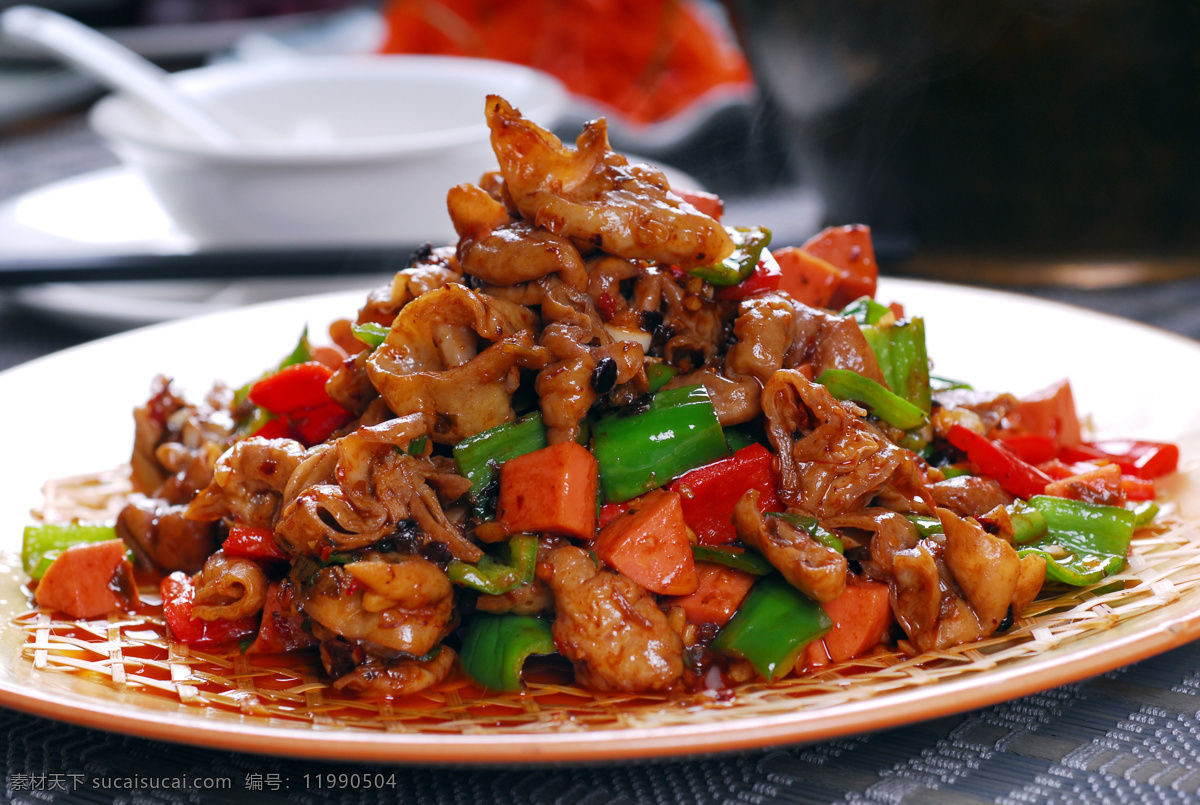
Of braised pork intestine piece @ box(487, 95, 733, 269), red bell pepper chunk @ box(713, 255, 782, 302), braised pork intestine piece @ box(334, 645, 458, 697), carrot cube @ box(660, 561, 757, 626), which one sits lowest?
braised pork intestine piece @ box(334, 645, 458, 697)

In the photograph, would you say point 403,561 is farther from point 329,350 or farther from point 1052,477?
point 1052,477

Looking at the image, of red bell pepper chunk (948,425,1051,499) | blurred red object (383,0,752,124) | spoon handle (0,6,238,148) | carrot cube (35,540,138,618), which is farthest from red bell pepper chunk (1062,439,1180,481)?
blurred red object (383,0,752,124)

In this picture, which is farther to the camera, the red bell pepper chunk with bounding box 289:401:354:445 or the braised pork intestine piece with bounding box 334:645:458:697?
the red bell pepper chunk with bounding box 289:401:354:445

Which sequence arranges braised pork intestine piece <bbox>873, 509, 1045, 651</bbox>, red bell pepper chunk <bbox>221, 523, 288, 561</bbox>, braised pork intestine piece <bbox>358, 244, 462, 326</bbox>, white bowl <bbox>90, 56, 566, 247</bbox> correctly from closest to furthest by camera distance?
braised pork intestine piece <bbox>873, 509, 1045, 651</bbox>
red bell pepper chunk <bbox>221, 523, 288, 561</bbox>
braised pork intestine piece <bbox>358, 244, 462, 326</bbox>
white bowl <bbox>90, 56, 566, 247</bbox>

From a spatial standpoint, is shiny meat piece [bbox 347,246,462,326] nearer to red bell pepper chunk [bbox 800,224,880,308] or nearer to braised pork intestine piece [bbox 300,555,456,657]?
braised pork intestine piece [bbox 300,555,456,657]

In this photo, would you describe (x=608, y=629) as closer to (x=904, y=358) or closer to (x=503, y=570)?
(x=503, y=570)

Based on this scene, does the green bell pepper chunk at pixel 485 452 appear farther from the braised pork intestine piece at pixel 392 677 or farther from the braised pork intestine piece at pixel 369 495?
the braised pork intestine piece at pixel 392 677
